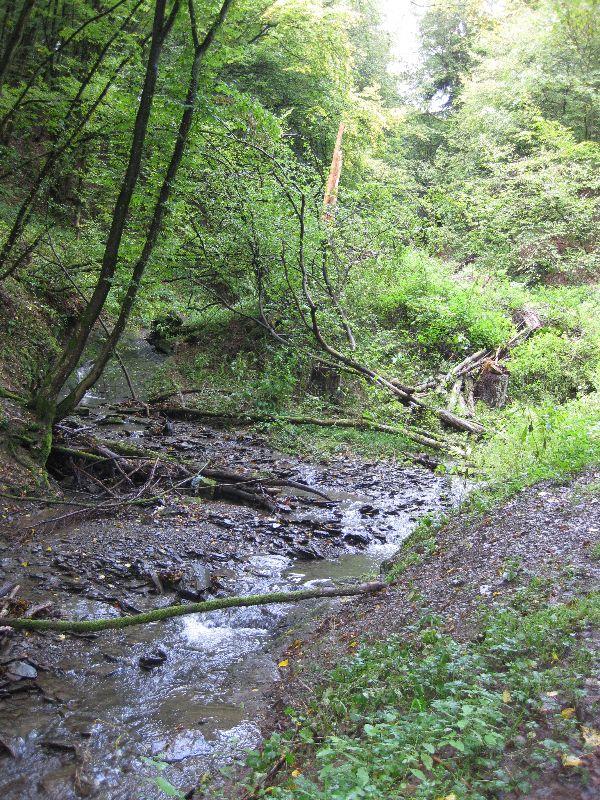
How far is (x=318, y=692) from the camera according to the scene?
156 inches

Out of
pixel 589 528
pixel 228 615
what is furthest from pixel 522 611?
pixel 228 615

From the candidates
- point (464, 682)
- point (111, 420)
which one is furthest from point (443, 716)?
point (111, 420)

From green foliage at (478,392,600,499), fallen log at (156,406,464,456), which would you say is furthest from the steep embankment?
fallen log at (156,406,464,456)

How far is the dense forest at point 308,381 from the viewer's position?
10.9 feet

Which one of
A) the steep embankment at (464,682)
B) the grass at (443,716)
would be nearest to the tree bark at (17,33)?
the steep embankment at (464,682)

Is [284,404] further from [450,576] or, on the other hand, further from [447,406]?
[450,576]

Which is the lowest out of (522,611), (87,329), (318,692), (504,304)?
(318,692)

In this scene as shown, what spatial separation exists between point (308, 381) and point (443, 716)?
12511 millimetres

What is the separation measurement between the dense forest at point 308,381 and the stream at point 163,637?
6cm

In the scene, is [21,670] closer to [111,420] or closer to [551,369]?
[111,420]

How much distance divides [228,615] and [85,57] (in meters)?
12.6

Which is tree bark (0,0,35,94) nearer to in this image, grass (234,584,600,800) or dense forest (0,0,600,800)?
dense forest (0,0,600,800)

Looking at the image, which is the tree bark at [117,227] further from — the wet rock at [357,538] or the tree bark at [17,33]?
the wet rock at [357,538]

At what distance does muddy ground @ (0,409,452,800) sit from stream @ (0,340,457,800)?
0.01 m
